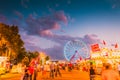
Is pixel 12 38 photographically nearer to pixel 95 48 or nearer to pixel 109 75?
pixel 95 48

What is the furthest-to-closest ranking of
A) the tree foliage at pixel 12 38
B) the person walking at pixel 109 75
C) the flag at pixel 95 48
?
the flag at pixel 95 48, the tree foliage at pixel 12 38, the person walking at pixel 109 75

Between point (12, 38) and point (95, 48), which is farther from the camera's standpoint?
point (95, 48)

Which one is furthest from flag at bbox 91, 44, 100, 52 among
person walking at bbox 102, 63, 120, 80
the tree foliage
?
person walking at bbox 102, 63, 120, 80

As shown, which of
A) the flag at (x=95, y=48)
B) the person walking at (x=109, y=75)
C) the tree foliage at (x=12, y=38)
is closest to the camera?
the person walking at (x=109, y=75)

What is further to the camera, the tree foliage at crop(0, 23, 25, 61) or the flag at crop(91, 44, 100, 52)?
the flag at crop(91, 44, 100, 52)

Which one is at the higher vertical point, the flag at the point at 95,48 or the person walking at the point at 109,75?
the flag at the point at 95,48

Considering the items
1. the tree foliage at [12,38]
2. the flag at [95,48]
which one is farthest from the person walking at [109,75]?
the flag at [95,48]

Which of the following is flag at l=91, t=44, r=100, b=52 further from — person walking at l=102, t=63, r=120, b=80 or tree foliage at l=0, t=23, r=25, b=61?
person walking at l=102, t=63, r=120, b=80

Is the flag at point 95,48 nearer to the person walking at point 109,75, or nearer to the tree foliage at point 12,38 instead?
the tree foliage at point 12,38

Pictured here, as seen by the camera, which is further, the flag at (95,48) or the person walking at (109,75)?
the flag at (95,48)

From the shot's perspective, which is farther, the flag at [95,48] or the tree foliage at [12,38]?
the flag at [95,48]

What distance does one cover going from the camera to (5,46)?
30500 mm

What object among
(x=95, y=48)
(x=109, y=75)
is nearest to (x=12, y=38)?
(x=95, y=48)

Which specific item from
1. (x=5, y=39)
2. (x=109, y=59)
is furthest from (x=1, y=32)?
(x=109, y=59)
